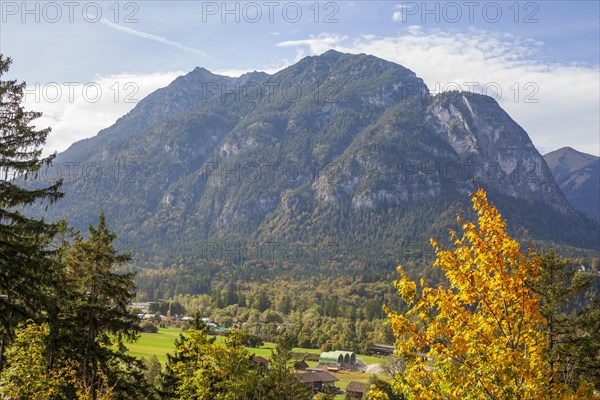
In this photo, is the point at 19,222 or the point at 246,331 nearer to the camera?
the point at 19,222

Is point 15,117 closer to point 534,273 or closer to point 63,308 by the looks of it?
point 63,308

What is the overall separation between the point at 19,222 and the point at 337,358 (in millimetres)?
106270

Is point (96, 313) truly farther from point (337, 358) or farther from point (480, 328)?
point (337, 358)

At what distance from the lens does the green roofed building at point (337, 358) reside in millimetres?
117688

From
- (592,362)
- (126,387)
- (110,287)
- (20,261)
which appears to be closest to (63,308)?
(110,287)

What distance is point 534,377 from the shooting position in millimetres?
9883

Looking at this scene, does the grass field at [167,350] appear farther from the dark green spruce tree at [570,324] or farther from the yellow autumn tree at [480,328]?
the yellow autumn tree at [480,328]

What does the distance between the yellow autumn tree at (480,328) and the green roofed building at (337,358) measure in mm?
111504

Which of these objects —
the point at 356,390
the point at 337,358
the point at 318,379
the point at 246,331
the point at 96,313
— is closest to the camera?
the point at 246,331

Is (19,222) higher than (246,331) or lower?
higher

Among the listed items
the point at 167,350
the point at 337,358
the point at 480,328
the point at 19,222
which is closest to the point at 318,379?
the point at 337,358

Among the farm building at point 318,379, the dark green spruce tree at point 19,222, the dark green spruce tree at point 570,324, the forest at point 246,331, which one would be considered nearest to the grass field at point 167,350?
the farm building at point 318,379

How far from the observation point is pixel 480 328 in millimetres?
10484

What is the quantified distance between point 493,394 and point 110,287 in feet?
72.6
